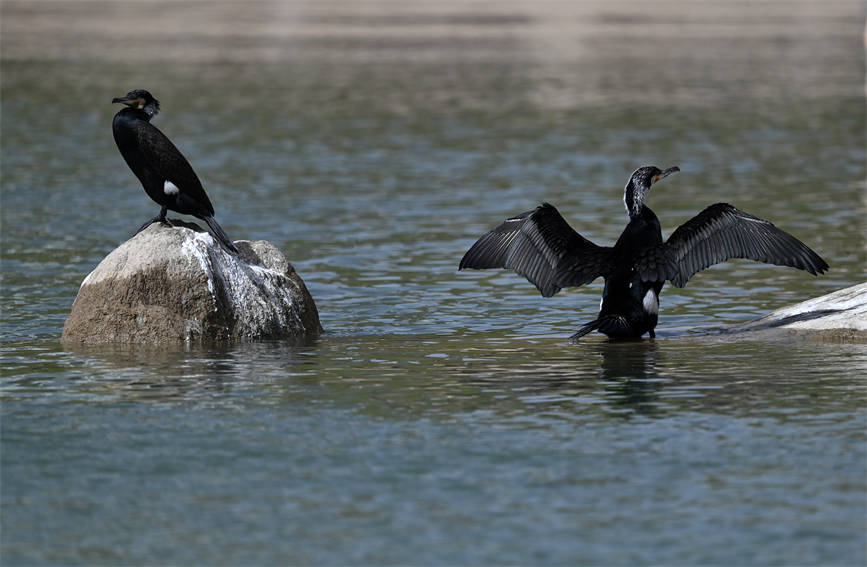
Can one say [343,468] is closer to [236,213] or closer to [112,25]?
[236,213]

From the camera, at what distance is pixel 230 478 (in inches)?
364

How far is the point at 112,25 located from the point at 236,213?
5413cm

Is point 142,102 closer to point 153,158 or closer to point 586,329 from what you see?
point 153,158

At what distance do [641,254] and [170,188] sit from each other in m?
4.14

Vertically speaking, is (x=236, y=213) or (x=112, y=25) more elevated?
(x=112, y=25)

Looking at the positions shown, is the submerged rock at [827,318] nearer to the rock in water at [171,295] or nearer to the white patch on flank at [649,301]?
the white patch on flank at [649,301]

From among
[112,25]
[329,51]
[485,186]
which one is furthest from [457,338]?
[112,25]

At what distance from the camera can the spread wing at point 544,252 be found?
13.4 meters

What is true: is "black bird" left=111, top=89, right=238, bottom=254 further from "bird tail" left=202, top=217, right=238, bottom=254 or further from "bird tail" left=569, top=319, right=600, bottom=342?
"bird tail" left=569, top=319, right=600, bottom=342

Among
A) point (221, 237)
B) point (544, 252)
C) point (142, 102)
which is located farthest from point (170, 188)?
point (544, 252)

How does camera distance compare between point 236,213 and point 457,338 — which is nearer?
point 457,338

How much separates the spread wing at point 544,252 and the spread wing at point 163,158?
2.56m

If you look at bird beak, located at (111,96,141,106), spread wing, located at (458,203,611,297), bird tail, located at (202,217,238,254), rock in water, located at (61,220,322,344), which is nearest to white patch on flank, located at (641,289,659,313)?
spread wing, located at (458,203,611,297)

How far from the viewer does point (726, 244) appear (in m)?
13.3
